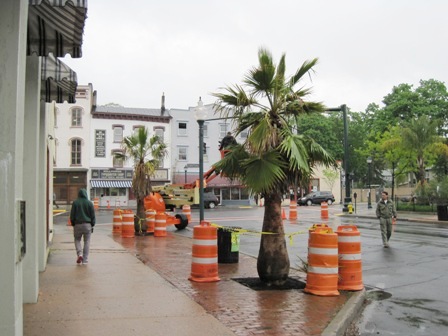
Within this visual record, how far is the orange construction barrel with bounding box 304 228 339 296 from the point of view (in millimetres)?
7648

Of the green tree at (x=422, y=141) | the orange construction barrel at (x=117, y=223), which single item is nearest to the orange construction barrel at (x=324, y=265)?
the orange construction barrel at (x=117, y=223)

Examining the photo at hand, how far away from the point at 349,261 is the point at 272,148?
7.58 ft

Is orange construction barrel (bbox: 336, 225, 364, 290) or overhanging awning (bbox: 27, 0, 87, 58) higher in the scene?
overhanging awning (bbox: 27, 0, 87, 58)

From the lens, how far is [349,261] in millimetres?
8141

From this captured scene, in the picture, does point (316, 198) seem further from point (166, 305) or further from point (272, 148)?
point (166, 305)

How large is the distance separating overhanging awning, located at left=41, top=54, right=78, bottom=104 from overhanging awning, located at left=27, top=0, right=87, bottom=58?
983 mm

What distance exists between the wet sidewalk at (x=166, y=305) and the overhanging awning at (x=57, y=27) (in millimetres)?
3509

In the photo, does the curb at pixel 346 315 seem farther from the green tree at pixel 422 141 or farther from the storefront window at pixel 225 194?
the storefront window at pixel 225 194

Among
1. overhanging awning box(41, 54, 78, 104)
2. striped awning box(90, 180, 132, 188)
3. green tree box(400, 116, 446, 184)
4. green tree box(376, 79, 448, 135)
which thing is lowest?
striped awning box(90, 180, 132, 188)

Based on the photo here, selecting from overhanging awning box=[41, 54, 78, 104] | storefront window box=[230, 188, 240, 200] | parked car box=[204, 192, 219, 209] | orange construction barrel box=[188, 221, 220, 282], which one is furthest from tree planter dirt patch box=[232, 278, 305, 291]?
storefront window box=[230, 188, 240, 200]

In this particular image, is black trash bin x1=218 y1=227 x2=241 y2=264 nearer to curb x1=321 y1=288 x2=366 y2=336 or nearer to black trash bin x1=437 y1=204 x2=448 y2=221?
curb x1=321 y1=288 x2=366 y2=336

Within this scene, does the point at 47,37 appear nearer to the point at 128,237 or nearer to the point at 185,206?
the point at 128,237

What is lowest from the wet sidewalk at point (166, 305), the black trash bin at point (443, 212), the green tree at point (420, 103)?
the wet sidewalk at point (166, 305)

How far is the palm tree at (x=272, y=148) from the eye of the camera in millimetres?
7973
